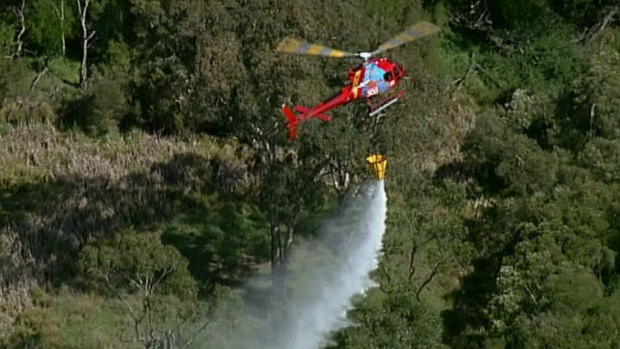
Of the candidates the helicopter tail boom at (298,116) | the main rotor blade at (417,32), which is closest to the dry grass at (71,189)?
the helicopter tail boom at (298,116)

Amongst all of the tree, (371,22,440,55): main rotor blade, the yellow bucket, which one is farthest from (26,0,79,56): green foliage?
(371,22,440,55): main rotor blade

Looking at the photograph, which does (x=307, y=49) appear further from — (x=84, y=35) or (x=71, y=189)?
(x=84, y=35)

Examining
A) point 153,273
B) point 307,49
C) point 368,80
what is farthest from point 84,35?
point 307,49

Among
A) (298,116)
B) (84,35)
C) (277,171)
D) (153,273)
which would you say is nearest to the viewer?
(298,116)

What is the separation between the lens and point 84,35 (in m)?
39.8

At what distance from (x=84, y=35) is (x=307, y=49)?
20.5m

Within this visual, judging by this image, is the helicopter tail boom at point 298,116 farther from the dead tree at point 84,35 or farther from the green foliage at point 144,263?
the dead tree at point 84,35

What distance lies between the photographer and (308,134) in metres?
25.5

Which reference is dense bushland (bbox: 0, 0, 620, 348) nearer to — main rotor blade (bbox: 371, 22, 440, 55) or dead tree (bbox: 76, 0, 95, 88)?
dead tree (bbox: 76, 0, 95, 88)

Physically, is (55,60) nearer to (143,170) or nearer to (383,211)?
(143,170)

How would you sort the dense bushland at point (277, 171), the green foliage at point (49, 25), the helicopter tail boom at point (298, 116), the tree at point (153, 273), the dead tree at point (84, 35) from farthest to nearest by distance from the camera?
1. the green foliage at point (49, 25)
2. the dead tree at point (84, 35)
3. the dense bushland at point (277, 171)
4. the tree at point (153, 273)
5. the helicopter tail boom at point (298, 116)

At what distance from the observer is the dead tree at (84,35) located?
131 feet

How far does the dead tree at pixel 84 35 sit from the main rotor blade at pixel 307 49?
16.7 metres

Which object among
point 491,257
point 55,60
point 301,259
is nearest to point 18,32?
point 55,60
